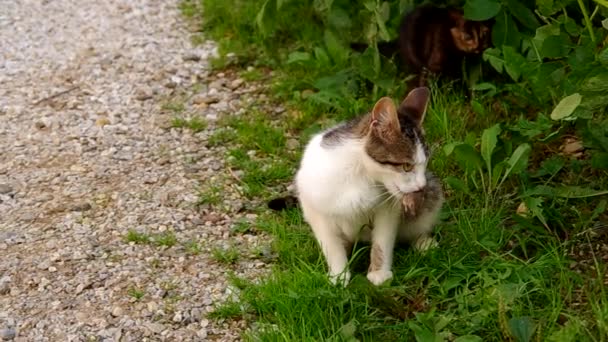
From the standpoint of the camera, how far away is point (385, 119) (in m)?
3.59

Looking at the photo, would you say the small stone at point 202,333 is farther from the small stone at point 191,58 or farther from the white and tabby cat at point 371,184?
the small stone at point 191,58

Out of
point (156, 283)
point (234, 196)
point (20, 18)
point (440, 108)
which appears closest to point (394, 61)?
point (440, 108)

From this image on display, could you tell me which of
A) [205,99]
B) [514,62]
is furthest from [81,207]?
[514,62]

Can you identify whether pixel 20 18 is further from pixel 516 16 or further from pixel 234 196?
pixel 516 16

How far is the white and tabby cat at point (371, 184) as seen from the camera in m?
3.62

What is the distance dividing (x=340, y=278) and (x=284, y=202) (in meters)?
0.82

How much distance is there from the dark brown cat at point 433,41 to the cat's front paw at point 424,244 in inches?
55.6

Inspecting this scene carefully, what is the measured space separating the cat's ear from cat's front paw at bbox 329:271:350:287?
1.97 feet

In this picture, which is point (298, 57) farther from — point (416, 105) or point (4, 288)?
point (4, 288)

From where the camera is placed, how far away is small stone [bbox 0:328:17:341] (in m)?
3.69

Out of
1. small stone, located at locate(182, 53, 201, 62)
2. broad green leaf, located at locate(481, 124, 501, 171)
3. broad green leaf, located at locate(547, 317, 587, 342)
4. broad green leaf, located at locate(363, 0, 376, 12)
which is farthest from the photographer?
small stone, located at locate(182, 53, 201, 62)

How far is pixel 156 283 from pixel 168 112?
1.87m

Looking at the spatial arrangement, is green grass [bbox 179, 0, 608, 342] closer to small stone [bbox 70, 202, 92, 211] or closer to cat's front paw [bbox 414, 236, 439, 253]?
cat's front paw [bbox 414, 236, 439, 253]

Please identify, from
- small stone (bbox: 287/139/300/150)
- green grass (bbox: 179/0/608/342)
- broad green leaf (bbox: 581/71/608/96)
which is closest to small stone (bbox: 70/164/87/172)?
green grass (bbox: 179/0/608/342)
